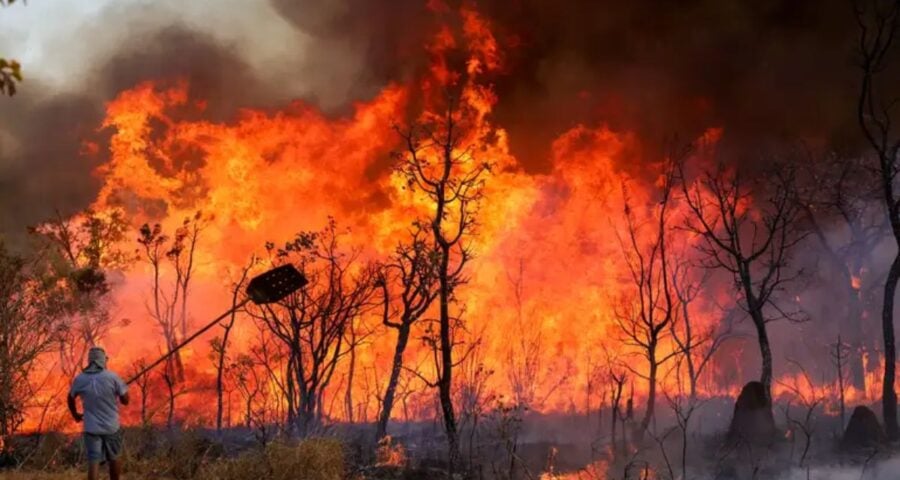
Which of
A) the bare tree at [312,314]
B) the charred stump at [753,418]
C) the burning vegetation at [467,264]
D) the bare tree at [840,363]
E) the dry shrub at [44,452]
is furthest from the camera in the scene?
the burning vegetation at [467,264]

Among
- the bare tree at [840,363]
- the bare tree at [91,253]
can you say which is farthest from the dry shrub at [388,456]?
the bare tree at [91,253]

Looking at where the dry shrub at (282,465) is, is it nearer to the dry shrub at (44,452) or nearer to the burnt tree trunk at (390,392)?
the dry shrub at (44,452)

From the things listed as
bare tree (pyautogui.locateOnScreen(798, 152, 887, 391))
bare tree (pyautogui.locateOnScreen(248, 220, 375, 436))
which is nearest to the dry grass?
bare tree (pyautogui.locateOnScreen(248, 220, 375, 436))

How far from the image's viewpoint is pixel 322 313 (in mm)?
24828

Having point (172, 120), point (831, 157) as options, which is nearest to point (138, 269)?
point (172, 120)

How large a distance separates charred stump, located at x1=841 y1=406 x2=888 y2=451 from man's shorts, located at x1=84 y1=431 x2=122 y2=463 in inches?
840

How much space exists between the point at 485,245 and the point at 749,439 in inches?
656

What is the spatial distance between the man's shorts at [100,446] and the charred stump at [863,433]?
2134cm

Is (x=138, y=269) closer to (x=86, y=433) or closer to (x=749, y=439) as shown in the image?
(x=86, y=433)

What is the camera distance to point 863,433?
21141mm

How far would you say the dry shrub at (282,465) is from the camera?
14375 mm

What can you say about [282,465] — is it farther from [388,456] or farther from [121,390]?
[388,456]

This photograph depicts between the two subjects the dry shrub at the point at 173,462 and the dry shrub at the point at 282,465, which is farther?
the dry shrub at the point at 173,462

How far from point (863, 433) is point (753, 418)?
3487 millimetres
